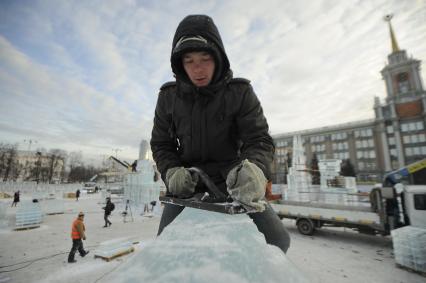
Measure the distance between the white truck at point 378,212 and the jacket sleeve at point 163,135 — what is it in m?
9.34

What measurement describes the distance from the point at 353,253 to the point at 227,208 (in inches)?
358

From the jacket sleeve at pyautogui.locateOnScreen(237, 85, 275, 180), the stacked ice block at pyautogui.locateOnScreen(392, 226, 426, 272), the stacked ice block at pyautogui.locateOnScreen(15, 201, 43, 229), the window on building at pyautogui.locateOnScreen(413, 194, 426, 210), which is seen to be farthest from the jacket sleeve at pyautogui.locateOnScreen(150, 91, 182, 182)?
the stacked ice block at pyautogui.locateOnScreen(15, 201, 43, 229)

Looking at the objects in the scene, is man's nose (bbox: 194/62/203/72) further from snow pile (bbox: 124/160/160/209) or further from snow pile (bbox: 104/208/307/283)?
snow pile (bbox: 124/160/160/209)

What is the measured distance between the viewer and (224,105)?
1623 mm

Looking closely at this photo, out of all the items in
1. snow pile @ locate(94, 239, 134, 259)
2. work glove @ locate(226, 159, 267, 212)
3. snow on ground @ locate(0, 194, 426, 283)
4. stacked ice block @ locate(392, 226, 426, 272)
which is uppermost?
work glove @ locate(226, 159, 267, 212)

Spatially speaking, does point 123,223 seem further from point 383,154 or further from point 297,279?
point 383,154

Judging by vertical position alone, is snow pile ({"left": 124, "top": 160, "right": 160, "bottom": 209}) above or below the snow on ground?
above

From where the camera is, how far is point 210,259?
2.52 feet

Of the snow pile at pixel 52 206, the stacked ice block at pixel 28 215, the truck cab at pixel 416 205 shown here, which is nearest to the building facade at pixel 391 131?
the truck cab at pixel 416 205

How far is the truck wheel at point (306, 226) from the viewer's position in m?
9.90

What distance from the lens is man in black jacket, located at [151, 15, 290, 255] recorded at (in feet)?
4.89

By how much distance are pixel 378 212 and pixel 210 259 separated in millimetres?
10358

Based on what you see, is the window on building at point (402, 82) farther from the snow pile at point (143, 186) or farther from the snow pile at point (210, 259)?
the snow pile at point (210, 259)

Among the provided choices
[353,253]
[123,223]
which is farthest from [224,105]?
[123,223]
